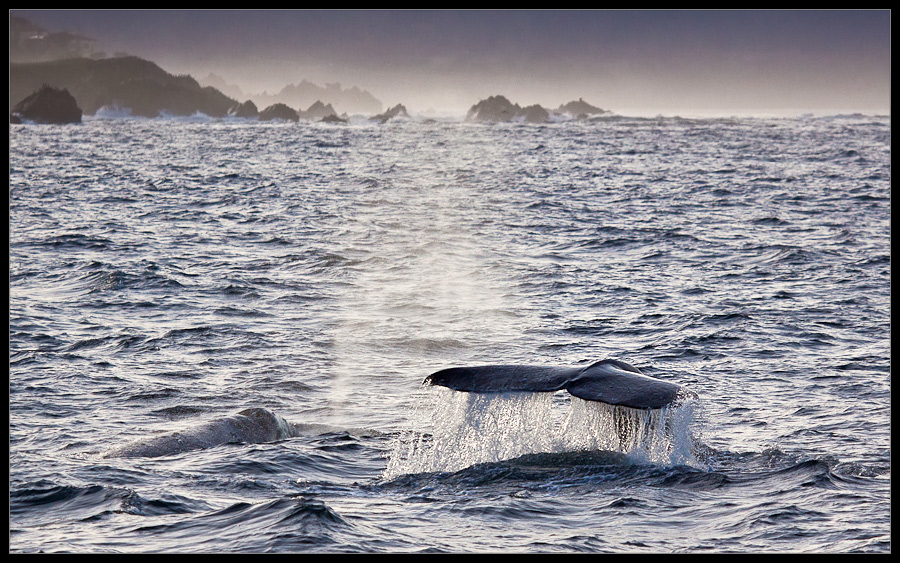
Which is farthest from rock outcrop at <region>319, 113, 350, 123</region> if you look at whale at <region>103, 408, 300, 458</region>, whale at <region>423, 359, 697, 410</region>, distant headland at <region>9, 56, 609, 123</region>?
whale at <region>423, 359, 697, 410</region>

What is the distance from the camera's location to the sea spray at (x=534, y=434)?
32.8ft

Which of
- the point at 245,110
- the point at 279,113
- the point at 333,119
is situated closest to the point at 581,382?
the point at 333,119

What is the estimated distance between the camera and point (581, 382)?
29.5 feet

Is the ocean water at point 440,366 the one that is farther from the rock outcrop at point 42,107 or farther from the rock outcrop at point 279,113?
the rock outcrop at point 279,113

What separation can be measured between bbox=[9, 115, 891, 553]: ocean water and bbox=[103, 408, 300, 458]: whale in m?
0.06

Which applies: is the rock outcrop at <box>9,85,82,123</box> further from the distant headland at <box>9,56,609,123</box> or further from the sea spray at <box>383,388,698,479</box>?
the sea spray at <box>383,388,698,479</box>

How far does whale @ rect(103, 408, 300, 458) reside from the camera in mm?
11141

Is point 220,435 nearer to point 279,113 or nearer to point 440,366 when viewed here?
point 440,366

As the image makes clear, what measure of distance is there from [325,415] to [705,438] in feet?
15.9

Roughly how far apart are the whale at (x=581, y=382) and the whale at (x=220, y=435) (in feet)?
11.2

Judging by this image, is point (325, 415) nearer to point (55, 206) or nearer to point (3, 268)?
point (3, 268)

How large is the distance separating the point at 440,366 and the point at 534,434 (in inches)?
210

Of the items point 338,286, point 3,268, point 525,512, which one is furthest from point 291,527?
point 338,286

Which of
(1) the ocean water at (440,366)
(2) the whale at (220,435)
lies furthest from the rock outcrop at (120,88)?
(2) the whale at (220,435)
